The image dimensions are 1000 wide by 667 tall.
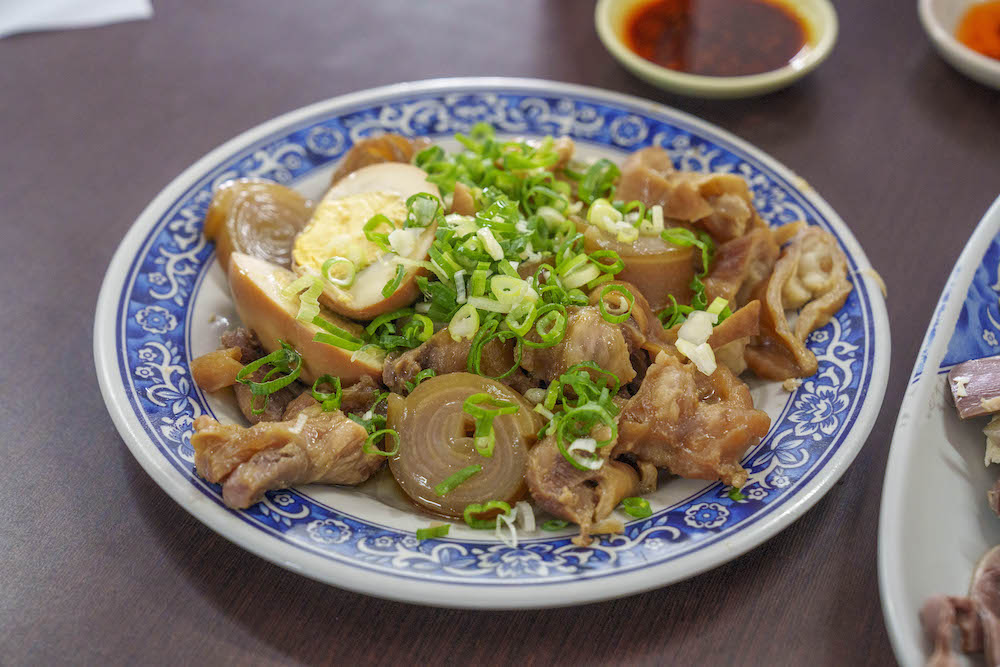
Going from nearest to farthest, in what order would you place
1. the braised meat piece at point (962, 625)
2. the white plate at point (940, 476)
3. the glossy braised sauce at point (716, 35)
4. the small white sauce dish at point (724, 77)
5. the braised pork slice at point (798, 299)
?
1. the braised meat piece at point (962, 625)
2. the white plate at point (940, 476)
3. the braised pork slice at point (798, 299)
4. the small white sauce dish at point (724, 77)
5. the glossy braised sauce at point (716, 35)

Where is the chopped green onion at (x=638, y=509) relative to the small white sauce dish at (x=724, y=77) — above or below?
below

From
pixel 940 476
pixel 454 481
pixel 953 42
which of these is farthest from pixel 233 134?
pixel 953 42

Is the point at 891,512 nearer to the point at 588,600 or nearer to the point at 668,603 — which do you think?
the point at 668,603

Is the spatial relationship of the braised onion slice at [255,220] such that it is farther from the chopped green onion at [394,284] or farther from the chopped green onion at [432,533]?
the chopped green onion at [432,533]

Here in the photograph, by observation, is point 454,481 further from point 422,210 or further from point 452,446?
point 422,210

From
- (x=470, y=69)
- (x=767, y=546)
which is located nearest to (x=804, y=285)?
(x=767, y=546)

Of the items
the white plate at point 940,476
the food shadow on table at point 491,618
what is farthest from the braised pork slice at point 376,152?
the white plate at point 940,476

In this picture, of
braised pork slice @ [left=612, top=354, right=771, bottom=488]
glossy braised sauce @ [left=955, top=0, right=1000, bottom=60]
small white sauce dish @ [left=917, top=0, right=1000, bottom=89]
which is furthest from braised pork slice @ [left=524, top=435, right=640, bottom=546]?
glossy braised sauce @ [left=955, top=0, right=1000, bottom=60]
